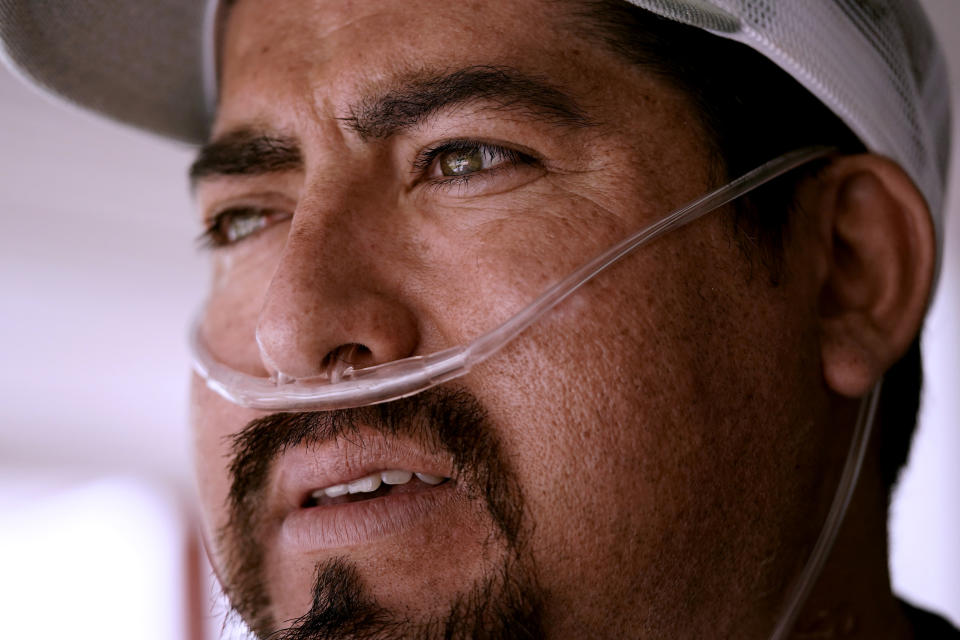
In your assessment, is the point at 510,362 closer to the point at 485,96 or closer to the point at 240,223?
the point at 485,96

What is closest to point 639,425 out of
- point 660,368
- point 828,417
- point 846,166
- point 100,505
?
point 660,368

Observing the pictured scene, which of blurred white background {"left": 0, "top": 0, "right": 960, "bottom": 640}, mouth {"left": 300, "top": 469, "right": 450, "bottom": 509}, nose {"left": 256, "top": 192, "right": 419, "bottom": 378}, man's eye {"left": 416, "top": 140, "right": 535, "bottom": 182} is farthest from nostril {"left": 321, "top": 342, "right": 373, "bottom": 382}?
blurred white background {"left": 0, "top": 0, "right": 960, "bottom": 640}

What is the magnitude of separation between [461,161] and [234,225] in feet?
1.58

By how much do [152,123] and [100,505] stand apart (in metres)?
2.11

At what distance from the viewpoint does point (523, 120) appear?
1047 millimetres

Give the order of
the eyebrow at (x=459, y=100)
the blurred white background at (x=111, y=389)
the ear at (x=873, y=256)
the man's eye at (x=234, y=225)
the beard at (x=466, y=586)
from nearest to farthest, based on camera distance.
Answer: the beard at (x=466, y=586) < the eyebrow at (x=459, y=100) < the ear at (x=873, y=256) < the man's eye at (x=234, y=225) < the blurred white background at (x=111, y=389)

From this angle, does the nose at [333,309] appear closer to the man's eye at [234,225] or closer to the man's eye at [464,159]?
the man's eye at [464,159]

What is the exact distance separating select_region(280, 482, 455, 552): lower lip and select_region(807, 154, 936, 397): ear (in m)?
0.57

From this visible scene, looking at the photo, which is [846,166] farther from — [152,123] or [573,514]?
[152,123]

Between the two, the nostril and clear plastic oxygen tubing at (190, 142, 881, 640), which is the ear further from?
the nostril

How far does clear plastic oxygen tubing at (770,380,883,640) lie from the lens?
114 cm

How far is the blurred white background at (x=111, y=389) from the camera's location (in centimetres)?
285

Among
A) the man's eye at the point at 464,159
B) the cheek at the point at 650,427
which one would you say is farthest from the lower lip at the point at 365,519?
the man's eye at the point at 464,159

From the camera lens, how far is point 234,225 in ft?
4.62
